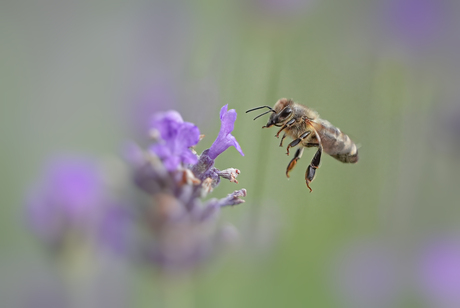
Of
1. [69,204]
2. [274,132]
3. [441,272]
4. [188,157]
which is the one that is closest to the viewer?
[188,157]

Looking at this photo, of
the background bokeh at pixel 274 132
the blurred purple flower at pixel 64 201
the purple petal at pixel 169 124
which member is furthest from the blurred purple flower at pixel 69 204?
the purple petal at pixel 169 124

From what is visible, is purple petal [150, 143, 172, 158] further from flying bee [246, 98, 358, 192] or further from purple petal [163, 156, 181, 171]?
flying bee [246, 98, 358, 192]

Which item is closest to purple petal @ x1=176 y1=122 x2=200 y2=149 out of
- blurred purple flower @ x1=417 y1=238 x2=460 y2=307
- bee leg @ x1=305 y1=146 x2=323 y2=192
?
bee leg @ x1=305 y1=146 x2=323 y2=192

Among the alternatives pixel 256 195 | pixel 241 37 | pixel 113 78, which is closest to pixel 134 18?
pixel 113 78

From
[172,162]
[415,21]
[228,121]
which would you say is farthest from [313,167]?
[415,21]

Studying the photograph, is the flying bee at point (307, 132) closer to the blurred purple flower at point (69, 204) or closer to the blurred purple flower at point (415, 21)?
the blurred purple flower at point (69, 204)

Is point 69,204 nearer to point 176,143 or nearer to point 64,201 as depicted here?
point 64,201
